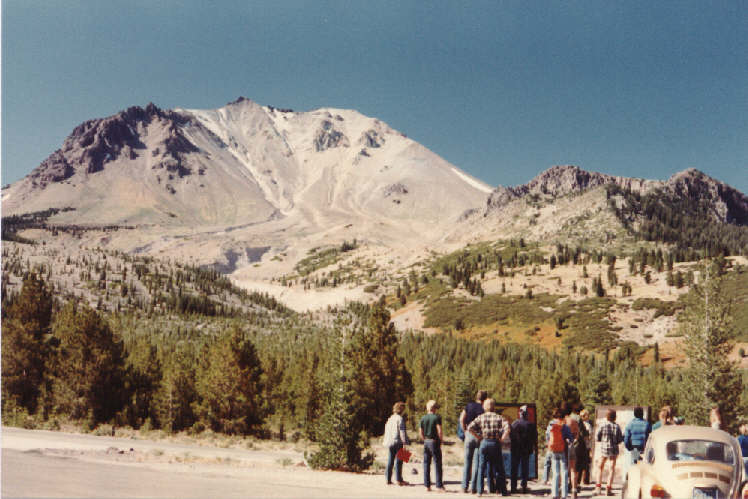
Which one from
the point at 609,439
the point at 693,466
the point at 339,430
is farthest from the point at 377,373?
the point at 693,466

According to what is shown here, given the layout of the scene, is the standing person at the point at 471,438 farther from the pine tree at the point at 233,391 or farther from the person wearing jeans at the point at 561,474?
the pine tree at the point at 233,391

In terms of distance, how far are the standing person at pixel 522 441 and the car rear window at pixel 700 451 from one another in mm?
4838

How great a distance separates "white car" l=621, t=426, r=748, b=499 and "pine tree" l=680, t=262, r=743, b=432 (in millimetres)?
28736

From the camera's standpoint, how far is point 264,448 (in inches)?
1209

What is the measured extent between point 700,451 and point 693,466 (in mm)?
376

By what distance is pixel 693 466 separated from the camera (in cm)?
1049

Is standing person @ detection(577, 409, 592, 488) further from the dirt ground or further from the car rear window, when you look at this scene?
the car rear window

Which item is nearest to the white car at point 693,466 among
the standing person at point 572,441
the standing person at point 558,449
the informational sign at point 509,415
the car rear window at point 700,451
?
the car rear window at point 700,451

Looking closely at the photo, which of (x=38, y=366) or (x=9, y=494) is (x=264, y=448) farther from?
(x=9, y=494)

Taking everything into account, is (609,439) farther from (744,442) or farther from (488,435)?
(488,435)

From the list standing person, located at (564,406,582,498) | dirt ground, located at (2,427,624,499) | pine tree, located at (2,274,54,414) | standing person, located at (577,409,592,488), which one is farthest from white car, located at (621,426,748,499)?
pine tree, located at (2,274,54,414)

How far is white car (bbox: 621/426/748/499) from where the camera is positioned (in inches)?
409

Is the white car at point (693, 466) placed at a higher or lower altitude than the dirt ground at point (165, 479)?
higher

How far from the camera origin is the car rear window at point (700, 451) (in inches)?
419
